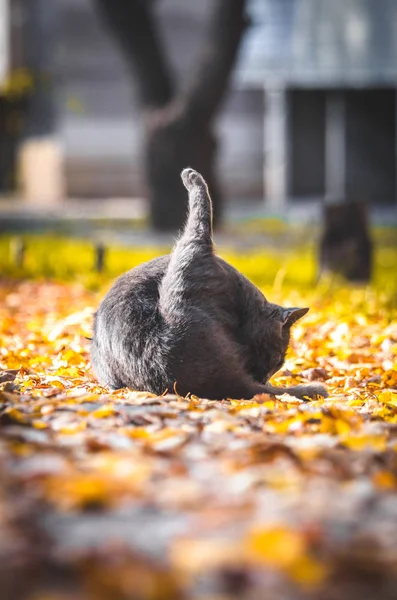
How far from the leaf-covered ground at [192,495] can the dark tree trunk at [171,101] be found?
35.0 feet

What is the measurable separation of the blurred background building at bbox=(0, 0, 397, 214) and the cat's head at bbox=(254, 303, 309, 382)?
16126 mm

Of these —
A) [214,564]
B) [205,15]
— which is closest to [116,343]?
[214,564]

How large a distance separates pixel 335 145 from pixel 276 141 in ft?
4.88

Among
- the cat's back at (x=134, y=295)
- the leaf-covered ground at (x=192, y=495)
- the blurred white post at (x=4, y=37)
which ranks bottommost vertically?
the leaf-covered ground at (x=192, y=495)

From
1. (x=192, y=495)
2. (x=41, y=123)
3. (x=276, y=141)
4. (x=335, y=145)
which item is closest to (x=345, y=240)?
(x=192, y=495)

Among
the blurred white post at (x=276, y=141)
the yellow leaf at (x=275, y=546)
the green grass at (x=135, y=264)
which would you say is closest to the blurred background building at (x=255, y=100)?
the blurred white post at (x=276, y=141)

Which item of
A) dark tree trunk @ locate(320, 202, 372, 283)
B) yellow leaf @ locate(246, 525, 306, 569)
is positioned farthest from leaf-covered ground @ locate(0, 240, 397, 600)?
dark tree trunk @ locate(320, 202, 372, 283)

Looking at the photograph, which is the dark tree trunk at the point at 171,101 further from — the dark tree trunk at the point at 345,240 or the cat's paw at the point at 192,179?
the cat's paw at the point at 192,179

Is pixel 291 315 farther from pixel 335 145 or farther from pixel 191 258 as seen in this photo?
pixel 335 145

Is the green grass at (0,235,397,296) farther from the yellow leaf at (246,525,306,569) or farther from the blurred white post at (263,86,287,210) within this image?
the blurred white post at (263,86,287,210)

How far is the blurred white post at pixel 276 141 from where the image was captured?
70.7ft

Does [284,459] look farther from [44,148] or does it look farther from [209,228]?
[44,148]

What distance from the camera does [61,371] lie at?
5.50m

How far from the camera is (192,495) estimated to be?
2.87 metres
